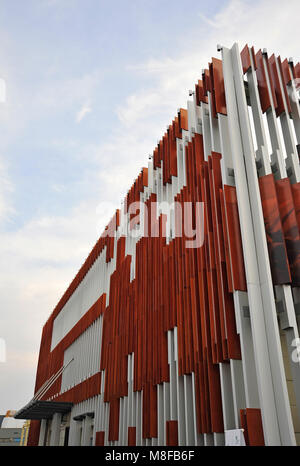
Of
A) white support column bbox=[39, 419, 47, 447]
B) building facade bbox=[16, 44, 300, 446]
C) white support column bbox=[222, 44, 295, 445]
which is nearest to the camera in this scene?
white support column bbox=[222, 44, 295, 445]

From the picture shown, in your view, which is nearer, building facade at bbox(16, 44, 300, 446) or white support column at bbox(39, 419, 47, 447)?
building facade at bbox(16, 44, 300, 446)

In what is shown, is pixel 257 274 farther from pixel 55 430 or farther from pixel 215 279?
pixel 55 430

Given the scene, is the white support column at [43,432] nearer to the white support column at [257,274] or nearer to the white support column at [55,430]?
the white support column at [55,430]

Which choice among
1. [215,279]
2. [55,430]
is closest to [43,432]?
[55,430]

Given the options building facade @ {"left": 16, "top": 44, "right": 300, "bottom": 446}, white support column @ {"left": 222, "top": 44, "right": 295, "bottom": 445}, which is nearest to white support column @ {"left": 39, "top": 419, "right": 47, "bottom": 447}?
building facade @ {"left": 16, "top": 44, "right": 300, "bottom": 446}

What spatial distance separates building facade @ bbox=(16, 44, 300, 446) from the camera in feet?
22.3

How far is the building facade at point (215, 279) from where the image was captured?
6.79m

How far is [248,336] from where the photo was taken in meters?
6.90

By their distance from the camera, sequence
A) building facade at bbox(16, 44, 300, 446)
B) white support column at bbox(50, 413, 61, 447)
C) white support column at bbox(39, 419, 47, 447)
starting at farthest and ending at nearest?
white support column at bbox(39, 419, 47, 447) → white support column at bbox(50, 413, 61, 447) → building facade at bbox(16, 44, 300, 446)

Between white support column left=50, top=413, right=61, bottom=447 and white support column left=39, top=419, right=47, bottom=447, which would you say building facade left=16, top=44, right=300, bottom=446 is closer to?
white support column left=50, top=413, right=61, bottom=447

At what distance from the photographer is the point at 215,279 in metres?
8.02

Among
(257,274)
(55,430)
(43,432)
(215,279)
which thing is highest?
(215,279)

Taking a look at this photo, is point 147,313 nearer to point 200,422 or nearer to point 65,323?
point 200,422

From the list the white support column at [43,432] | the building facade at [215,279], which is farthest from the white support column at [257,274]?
the white support column at [43,432]
